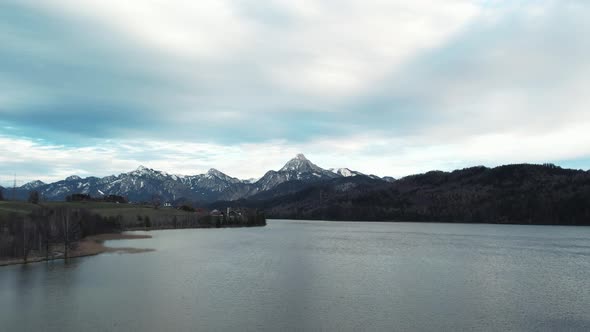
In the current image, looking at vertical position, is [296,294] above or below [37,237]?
below

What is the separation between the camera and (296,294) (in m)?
42.8

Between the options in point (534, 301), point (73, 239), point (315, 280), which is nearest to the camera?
point (534, 301)

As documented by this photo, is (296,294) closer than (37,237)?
Yes

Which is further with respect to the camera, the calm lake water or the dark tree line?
the dark tree line

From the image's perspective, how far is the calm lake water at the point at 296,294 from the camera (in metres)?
32.6

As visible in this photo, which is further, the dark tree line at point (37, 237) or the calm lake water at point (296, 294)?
the dark tree line at point (37, 237)

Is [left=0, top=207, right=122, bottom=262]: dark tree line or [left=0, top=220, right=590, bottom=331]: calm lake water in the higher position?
[left=0, top=207, right=122, bottom=262]: dark tree line

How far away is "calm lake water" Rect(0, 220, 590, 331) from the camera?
32562 millimetres

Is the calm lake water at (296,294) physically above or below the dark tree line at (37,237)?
below

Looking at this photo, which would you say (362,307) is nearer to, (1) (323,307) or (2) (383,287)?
(1) (323,307)

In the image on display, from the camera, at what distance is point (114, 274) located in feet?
183

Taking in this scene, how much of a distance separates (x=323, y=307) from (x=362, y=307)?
3262 millimetres

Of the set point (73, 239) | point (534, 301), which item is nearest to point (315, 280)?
point (534, 301)

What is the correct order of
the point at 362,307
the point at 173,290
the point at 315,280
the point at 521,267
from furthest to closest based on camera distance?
the point at 521,267, the point at 315,280, the point at 173,290, the point at 362,307
